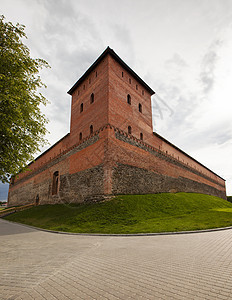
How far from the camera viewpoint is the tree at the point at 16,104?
28.2 ft

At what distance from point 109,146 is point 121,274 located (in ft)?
39.4

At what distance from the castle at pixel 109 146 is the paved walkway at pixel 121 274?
372 inches

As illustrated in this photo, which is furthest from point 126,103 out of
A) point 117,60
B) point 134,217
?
point 134,217

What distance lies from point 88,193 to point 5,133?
862cm

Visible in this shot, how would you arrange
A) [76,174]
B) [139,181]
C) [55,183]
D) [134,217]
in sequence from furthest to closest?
[55,183] → [76,174] → [139,181] → [134,217]

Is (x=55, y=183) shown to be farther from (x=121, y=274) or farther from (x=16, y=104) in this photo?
(x=121, y=274)

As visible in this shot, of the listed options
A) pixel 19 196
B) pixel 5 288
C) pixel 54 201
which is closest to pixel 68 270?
pixel 5 288

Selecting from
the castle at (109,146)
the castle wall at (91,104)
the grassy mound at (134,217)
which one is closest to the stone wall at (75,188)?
the castle at (109,146)

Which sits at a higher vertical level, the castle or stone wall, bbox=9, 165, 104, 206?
the castle

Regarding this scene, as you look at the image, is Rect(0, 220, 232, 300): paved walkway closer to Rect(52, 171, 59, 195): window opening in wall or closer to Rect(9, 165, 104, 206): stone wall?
Rect(9, 165, 104, 206): stone wall

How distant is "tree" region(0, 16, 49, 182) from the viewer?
28.2 ft

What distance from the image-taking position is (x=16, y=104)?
28.7 feet

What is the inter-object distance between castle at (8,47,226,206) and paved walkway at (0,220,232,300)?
31.0 feet

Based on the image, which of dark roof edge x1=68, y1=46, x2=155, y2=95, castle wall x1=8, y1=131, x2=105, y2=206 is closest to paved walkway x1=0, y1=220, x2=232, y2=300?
castle wall x1=8, y1=131, x2=105, y2=206
